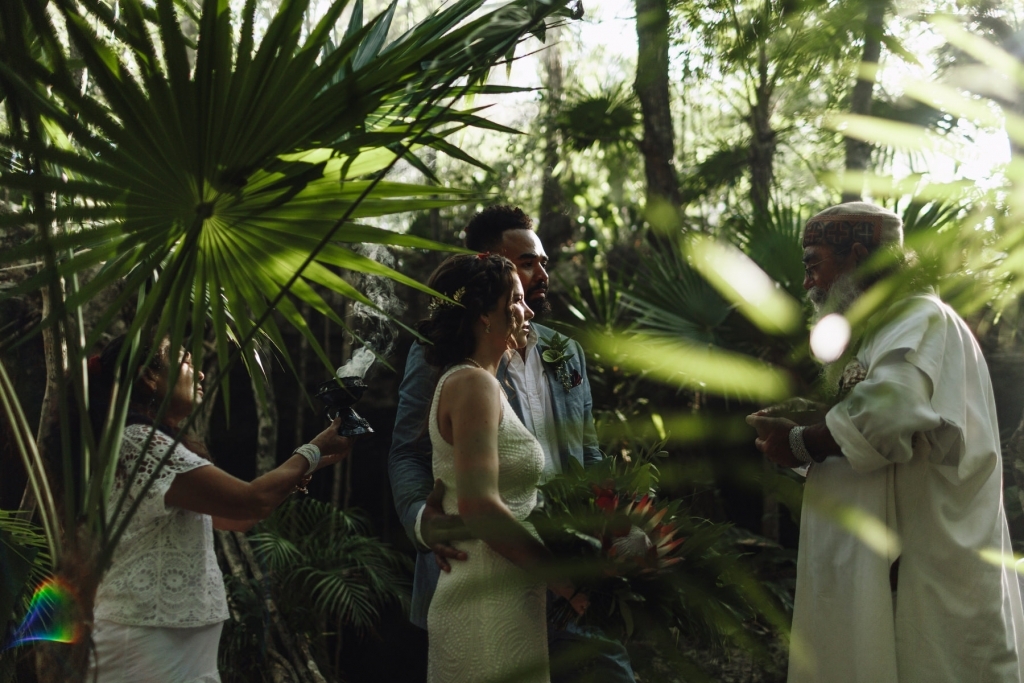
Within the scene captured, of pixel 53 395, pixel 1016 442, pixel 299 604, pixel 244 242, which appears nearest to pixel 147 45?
pixel 244 242

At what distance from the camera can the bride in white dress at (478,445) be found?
209 centimetres

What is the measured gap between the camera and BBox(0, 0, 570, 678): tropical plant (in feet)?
4.62

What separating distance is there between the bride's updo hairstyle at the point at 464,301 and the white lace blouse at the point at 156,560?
2.57 ft

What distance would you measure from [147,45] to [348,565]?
514 cm

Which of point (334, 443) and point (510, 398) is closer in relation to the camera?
point (334, 443)

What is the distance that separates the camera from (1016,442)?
11.4 feet

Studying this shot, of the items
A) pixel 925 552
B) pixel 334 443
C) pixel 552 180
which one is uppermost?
pixel 552 180

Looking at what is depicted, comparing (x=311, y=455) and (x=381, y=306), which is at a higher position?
(x=381, y=306)

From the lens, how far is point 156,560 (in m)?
2.54

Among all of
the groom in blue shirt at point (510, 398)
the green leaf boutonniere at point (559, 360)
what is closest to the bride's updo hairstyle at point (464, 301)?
the groom in blue shirt at point (510, 398)

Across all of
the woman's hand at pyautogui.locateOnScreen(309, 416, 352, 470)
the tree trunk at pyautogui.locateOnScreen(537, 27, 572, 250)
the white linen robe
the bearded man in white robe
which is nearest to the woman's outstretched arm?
the woman's hand at pyautogui.locateOnScreen(309, 416, 352, 470)

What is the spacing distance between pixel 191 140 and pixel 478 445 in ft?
3.08

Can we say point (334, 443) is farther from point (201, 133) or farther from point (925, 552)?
point (925, 552)

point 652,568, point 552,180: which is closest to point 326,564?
point 652,568
